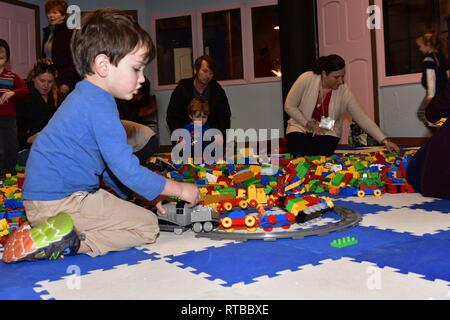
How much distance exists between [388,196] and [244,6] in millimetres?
4966

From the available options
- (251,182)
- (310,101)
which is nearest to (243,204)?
(251,182)

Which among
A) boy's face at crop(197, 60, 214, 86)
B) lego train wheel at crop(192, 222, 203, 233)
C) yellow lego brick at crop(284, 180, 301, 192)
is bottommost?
lego train wheel at crop(192, 222, 203, 233)

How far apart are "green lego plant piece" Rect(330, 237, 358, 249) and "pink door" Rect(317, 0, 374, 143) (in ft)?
16.1

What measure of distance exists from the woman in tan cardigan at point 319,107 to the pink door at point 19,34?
13.1 ft

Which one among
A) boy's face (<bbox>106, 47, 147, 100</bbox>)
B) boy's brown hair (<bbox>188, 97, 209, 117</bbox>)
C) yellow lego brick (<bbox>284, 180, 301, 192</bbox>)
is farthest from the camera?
boy's brown hair (<bbox>188, 97, 209, 117</bbox>)

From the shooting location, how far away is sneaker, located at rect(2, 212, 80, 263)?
146 cm

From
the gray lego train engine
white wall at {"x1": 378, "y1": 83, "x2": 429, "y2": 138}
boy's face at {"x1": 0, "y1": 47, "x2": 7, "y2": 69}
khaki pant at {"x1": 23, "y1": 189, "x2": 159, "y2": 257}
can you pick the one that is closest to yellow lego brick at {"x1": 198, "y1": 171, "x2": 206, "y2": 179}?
the gray lego train engine

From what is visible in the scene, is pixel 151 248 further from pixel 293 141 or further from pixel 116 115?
pixel 293 141

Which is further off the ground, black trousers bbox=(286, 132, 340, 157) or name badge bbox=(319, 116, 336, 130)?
name badge bbox=(319, 116, 336, 130)

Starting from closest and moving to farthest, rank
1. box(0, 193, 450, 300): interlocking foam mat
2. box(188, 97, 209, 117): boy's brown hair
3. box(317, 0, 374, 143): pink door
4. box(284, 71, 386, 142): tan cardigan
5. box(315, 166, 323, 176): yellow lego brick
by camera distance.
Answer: box(0, 193, 450, 300): interlocking foam mat
box(315, 166, 323, 176): yellow lego brick
box(284, 71, 386, 142): tan cardigan
box(188, 97, 209, 117): boy's brown hair
box(317, 0, 374, 143): pink door

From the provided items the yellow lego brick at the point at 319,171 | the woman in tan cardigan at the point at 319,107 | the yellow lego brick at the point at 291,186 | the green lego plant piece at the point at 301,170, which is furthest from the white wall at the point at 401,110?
the yellow lego brick at the point at 291,186

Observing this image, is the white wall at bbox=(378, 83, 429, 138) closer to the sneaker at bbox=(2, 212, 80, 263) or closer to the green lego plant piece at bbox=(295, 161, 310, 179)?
the green lego plant piece at bbox=(295, 161, 310, 179)

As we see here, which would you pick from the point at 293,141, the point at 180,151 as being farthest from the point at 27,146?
the point at 293,141

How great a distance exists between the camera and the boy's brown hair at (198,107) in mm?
4152
